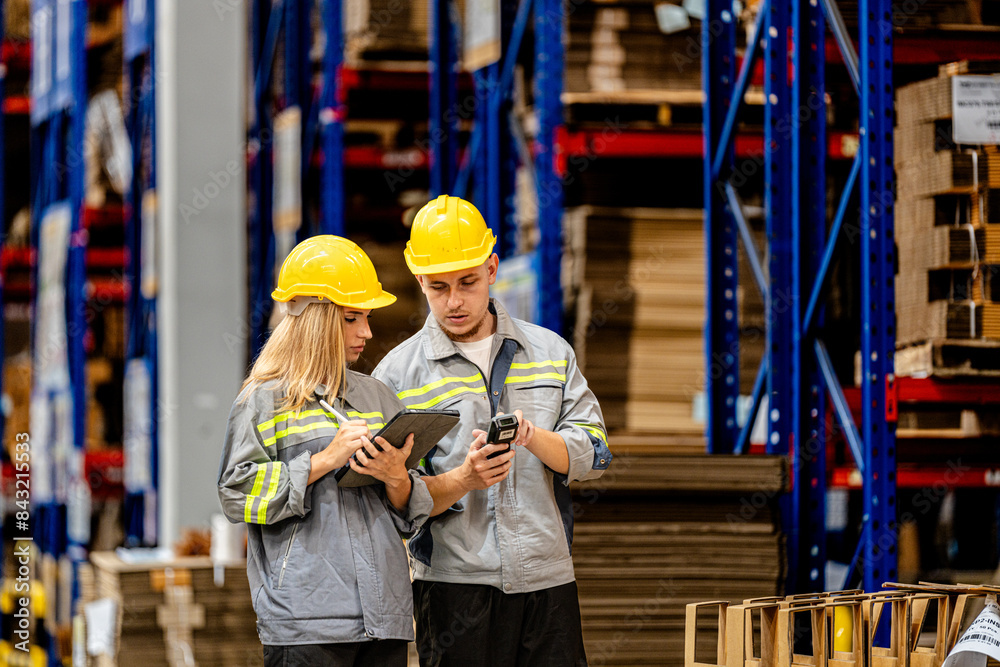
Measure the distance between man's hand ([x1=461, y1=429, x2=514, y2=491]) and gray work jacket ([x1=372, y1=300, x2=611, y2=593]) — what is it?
165 mm

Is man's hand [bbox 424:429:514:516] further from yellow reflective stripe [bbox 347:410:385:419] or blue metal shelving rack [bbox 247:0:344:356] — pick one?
blue metal shelving rack [bbox 247:0:344:356]

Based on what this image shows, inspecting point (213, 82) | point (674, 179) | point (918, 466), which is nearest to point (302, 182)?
point (213, 82)

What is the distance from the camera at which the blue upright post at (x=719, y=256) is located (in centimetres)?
543

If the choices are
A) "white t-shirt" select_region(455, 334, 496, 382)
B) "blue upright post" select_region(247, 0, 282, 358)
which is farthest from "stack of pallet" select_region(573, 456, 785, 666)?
"blue upright post" select_region(247, 0, 282, 358)

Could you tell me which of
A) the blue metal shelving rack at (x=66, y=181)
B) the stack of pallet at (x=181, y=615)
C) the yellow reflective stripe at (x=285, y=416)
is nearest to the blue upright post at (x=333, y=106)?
the stack of pallet at (x=181, y=615)

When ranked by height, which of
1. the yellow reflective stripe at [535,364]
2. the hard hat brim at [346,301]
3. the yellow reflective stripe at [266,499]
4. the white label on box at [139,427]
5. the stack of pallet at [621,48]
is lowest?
the white label on box at [139,427]

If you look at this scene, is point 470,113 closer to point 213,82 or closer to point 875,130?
point 213,82

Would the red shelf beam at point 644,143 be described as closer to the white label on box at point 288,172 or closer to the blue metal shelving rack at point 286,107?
the blue metal shelving rack at point 286,107

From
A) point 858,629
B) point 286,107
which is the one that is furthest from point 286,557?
point 286,107

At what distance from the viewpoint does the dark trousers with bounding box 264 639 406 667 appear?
3305mm

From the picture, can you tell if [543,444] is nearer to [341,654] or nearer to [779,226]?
[341,654]

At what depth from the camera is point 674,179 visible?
7203mm

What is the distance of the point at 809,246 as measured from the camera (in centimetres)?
478

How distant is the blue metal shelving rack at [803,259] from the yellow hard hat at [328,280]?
67.1 inches
